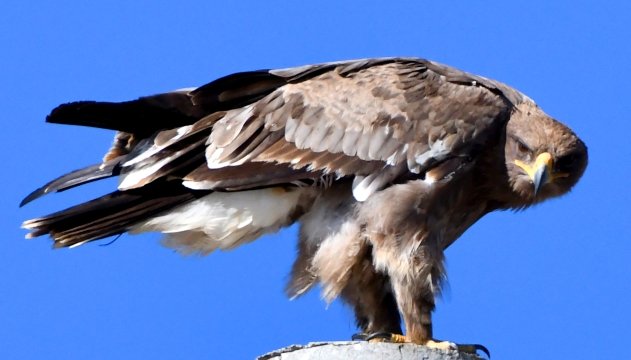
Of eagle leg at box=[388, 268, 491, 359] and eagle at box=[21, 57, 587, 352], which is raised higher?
eagle at box=[21, 57, 587, 352]

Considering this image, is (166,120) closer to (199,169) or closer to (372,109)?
(199,169)

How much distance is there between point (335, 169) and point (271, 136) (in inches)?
19.4

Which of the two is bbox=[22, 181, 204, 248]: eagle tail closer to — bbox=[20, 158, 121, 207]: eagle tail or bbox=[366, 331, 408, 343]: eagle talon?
bbox=[20, 158, 121, 207]: eagle tail

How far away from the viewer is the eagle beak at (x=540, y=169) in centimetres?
676

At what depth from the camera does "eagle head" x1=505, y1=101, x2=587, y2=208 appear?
22.5ft

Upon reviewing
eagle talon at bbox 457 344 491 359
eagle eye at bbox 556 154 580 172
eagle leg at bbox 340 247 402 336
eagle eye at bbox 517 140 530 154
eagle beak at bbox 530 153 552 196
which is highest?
eagle eye at bbox 556 154 580 172

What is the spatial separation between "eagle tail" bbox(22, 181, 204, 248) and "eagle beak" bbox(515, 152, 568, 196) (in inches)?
83.5

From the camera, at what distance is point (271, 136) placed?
677 centimetres

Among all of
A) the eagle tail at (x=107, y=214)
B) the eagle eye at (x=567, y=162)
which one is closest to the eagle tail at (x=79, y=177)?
the eagle tail at (x=107, y=214)

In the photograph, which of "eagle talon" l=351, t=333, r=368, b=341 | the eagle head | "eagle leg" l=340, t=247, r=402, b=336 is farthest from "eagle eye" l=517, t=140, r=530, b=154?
"eagle talon" l=351, t=333, r=368, b=341

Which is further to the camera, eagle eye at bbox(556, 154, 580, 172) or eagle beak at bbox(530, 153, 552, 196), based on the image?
eagle eye at bbox(556, 154, 580, 172)

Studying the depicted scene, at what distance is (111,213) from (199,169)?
2.02 ft

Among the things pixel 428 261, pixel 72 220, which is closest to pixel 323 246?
pixel 428 261

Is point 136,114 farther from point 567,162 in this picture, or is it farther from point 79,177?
point 567,162
